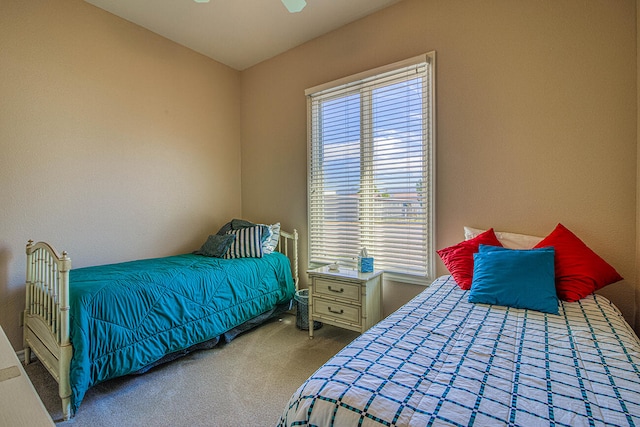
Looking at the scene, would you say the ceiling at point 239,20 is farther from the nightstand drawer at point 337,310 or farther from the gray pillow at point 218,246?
the nightstand drawer at point 337,310

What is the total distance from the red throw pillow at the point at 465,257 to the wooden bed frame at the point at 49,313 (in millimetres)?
2351

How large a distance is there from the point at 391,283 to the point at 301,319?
93 centimetres

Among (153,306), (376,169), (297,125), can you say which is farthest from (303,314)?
(297,125)

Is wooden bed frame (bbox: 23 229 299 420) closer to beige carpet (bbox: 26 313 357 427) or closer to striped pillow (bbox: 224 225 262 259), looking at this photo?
beige carpet (bbox: 26 313 357 427)

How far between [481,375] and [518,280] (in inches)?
34.2

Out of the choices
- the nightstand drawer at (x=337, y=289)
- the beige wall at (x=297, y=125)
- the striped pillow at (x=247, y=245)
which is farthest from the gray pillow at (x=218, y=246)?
the nightstand drawer at (x=337, y=289)

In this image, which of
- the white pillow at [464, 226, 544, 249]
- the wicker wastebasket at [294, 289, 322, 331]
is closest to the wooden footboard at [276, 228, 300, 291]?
the wicker wastebasket at [294, 289, 322, 331]

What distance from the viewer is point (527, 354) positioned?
3.49ft

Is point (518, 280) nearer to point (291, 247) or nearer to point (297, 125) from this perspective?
point (291, 247)

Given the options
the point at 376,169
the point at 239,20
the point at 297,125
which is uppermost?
the point at 239,20

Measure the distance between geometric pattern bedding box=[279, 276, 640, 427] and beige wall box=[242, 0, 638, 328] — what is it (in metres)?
0.82

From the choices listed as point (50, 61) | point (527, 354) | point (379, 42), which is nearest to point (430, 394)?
point (527, 354)

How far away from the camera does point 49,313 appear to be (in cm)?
187

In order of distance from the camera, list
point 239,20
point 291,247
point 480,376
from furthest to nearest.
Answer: point 291,247 → point 239,20 → point 480,376
